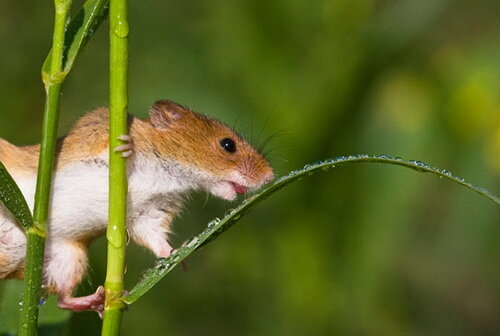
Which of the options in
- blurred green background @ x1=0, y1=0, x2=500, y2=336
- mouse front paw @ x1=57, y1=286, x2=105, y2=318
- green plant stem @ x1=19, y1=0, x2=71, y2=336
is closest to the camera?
green plant stem @ x1=19, y1=0, x2=71, y2=336

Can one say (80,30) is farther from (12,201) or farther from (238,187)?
(238,187)

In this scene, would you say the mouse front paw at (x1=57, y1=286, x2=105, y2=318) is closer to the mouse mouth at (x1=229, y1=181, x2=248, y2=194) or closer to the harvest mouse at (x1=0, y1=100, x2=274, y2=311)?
the harvest mouse at (x1=0, y1=100, x2=274, y2=311)

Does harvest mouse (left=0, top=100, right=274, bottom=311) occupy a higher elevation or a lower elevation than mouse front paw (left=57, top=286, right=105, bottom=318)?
higher

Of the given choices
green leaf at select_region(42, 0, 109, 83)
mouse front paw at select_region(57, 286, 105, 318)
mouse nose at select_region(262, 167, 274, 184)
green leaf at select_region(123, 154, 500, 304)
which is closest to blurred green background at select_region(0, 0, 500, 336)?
mouse nose at select_region(262, 167, 274, 184)

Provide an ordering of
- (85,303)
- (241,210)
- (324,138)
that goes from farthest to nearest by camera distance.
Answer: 1. (324,138)
2. (85,303)
3. (241,210)

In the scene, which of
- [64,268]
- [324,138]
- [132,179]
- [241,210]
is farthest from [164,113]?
[324,138]

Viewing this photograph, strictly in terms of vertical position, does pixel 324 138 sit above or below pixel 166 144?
above

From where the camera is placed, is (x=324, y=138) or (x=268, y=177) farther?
(x=324, y=138)

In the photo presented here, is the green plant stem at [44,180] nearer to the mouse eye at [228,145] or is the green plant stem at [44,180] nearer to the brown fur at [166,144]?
the brown fur at [166,144]
